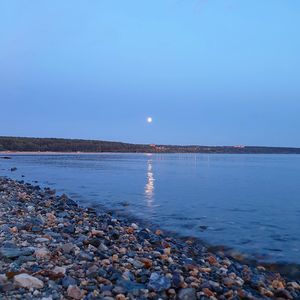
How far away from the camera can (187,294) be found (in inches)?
230

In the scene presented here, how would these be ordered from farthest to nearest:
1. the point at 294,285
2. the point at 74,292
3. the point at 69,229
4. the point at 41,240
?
the point at 69,229
the point at 41,240
the point at 294,285
the point at 74,292

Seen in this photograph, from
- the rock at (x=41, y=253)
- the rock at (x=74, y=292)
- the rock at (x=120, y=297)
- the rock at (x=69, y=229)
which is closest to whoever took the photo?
the rock at (x=74, y=292)

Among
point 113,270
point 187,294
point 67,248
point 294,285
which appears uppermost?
point 67,248

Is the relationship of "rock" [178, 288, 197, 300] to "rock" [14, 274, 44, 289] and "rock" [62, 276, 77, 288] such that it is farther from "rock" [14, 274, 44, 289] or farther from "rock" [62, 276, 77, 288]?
"rock" [14, 274, 44, 289]

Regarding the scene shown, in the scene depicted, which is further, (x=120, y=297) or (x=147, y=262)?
(x=147, y=262)

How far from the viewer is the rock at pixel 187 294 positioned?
579 centimetres

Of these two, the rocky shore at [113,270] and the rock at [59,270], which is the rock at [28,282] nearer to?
the rocky shore at [113,270]

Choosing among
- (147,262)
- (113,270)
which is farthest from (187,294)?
(147,262)

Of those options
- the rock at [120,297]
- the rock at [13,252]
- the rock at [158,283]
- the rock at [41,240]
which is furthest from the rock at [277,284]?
the rock at [41,240]

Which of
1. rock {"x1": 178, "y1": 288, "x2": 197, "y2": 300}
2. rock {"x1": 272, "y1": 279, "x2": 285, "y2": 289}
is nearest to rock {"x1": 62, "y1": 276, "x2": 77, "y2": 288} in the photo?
rock {"x1": 178, "y1": 288, "x2": 197, "y2": 300}

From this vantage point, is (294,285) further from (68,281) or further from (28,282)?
(28,282)

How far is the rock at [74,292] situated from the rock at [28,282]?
17.1 inches

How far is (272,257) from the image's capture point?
9.88 metres

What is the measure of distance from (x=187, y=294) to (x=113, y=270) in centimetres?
136
